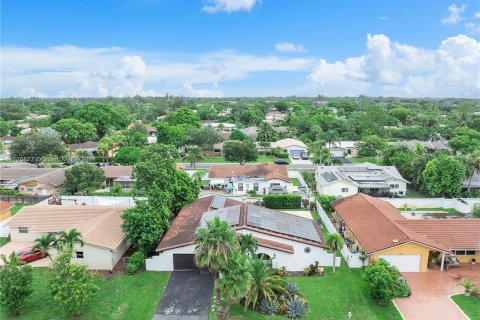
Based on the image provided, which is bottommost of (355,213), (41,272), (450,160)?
(41,272)

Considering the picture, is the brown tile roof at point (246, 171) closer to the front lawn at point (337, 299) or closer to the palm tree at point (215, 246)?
the front lawn at point (337, 299)

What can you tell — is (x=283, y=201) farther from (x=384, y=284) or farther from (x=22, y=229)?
(x=22, y=229)

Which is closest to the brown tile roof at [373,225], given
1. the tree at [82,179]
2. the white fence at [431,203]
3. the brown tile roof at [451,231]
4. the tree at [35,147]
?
the brown tile roof at [451,231]

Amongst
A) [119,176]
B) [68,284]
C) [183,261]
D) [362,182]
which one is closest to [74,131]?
[119,176]

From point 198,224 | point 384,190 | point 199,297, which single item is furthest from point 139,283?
point 384,190

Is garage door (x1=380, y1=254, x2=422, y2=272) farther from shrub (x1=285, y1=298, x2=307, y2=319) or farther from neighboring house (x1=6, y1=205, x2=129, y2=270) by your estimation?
neighboring house (x1=6, y1=205, x2=129, y2=270)

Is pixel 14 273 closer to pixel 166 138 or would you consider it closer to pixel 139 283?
pixel 139 283
